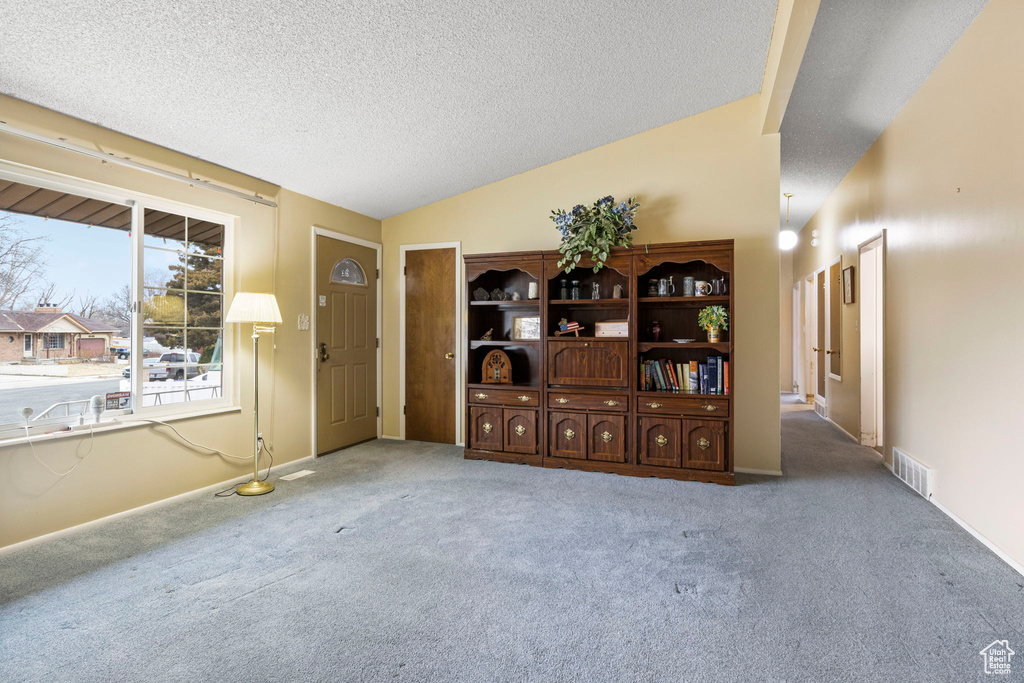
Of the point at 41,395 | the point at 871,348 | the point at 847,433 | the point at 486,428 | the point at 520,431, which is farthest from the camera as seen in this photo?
the point at 847,433

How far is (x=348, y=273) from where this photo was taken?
487 cm

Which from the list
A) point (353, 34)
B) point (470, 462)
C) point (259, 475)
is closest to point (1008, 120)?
point (353, 34)

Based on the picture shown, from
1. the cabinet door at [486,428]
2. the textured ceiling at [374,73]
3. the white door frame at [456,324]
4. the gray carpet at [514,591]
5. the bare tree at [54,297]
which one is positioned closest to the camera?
the gray carpet at [514,591]

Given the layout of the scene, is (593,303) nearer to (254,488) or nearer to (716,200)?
(716,200)

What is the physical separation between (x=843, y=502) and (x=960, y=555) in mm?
802

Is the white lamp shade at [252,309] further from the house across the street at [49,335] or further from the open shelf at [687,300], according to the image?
the open shelf at [687,300]

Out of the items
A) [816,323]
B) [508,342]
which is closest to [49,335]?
[508,342]

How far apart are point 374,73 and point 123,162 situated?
5.46ft

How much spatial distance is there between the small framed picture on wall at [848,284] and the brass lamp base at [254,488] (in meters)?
5.95

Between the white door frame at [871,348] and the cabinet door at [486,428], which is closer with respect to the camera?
the cabinet door at [486,428]

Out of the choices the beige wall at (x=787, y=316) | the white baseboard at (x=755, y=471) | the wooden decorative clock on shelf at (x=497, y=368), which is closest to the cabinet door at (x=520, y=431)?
the wooden decorative clock on shelf at (x=497, y=368)

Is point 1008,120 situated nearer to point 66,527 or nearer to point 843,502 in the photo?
point 843,502

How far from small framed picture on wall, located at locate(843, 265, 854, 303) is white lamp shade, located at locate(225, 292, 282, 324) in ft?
18.6

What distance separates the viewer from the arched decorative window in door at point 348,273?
15.5 ft
